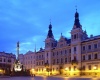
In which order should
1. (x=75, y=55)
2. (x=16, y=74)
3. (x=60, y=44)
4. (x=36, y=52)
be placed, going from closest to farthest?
(x=16, y=74), (x=75, y=55), (x=60, y=44), (x=36, y=52)

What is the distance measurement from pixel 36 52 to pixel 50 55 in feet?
48.0

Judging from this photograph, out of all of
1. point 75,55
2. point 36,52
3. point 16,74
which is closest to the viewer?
point 16,74

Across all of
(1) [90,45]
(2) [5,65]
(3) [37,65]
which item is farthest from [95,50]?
(2) [5,65]

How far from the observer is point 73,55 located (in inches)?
3039

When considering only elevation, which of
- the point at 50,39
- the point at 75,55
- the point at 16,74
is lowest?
the point at 16,74

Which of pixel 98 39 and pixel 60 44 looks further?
pixel 60 44

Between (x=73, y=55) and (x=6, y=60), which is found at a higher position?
(x=73, y=55)

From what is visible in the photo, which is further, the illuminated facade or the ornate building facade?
the illuminated facade

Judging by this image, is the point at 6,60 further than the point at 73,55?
Yes

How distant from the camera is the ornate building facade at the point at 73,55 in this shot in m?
69.1

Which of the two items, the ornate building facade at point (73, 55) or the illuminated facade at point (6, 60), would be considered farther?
the illuminated facade at point (6, 60)

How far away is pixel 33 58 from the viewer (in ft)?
354

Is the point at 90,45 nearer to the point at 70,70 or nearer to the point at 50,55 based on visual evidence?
the point at 70,70

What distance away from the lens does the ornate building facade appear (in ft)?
227
